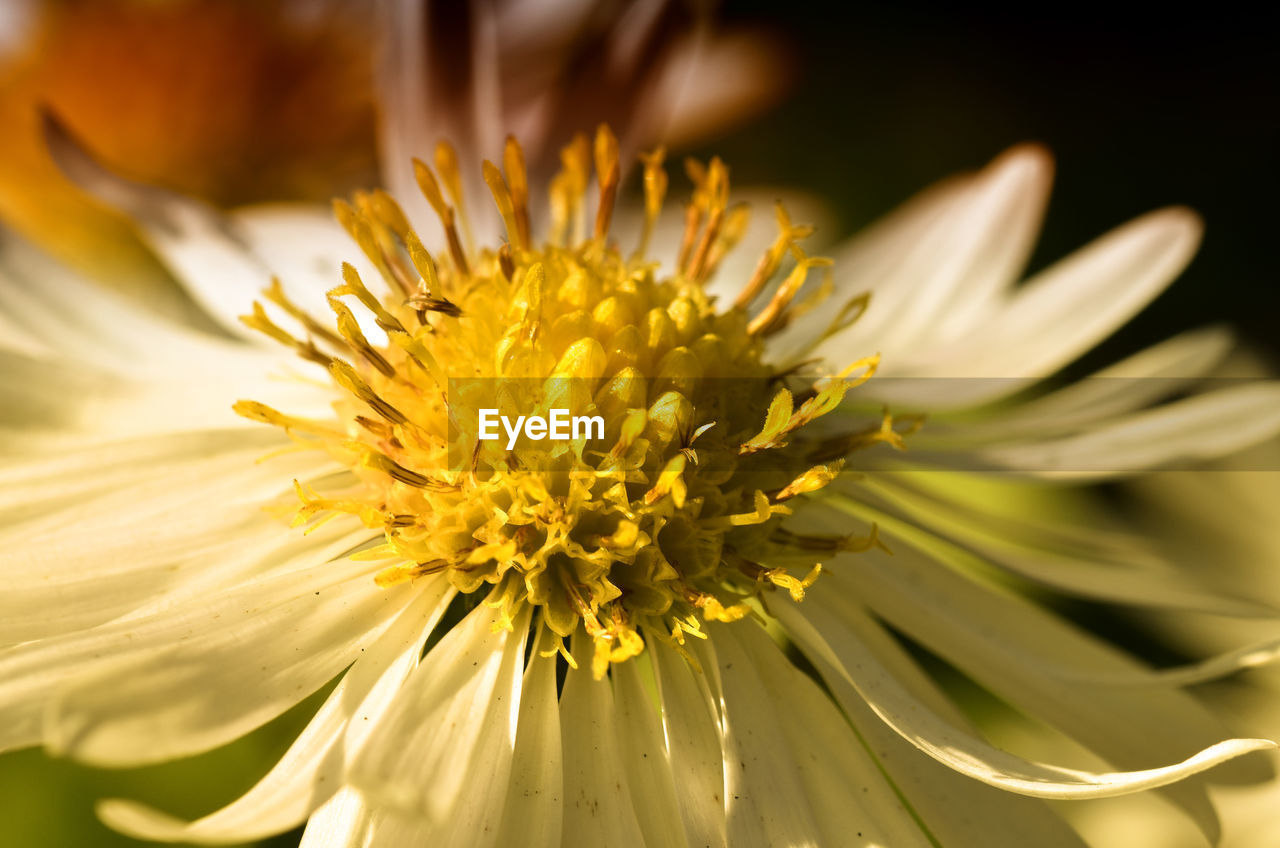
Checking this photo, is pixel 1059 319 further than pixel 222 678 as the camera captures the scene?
Yes

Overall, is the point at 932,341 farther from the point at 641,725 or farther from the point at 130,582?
the point at 130,582

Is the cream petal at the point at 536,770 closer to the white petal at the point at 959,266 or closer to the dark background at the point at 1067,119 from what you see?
the white petal at the point at 959,266

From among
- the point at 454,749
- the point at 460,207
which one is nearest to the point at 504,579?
the point at 454,749

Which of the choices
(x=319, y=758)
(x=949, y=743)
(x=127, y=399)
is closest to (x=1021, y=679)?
(x=949, y=743)

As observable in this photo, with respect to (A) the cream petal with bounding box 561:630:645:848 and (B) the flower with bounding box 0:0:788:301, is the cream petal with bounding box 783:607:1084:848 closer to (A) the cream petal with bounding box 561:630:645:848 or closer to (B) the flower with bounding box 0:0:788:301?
(A) the cream petal with bounding box 561:630:645:848

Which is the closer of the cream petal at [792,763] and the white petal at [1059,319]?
the cream petal at [792,763]

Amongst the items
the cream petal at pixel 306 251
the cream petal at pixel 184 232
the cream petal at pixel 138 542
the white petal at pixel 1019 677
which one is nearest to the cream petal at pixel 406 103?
the cream petal at pixel 306 251

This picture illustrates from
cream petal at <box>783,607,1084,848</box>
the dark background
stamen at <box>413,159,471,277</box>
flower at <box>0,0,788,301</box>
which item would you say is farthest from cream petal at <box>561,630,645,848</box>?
the dark background

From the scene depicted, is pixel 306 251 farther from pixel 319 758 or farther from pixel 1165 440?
pixel 1165 440
